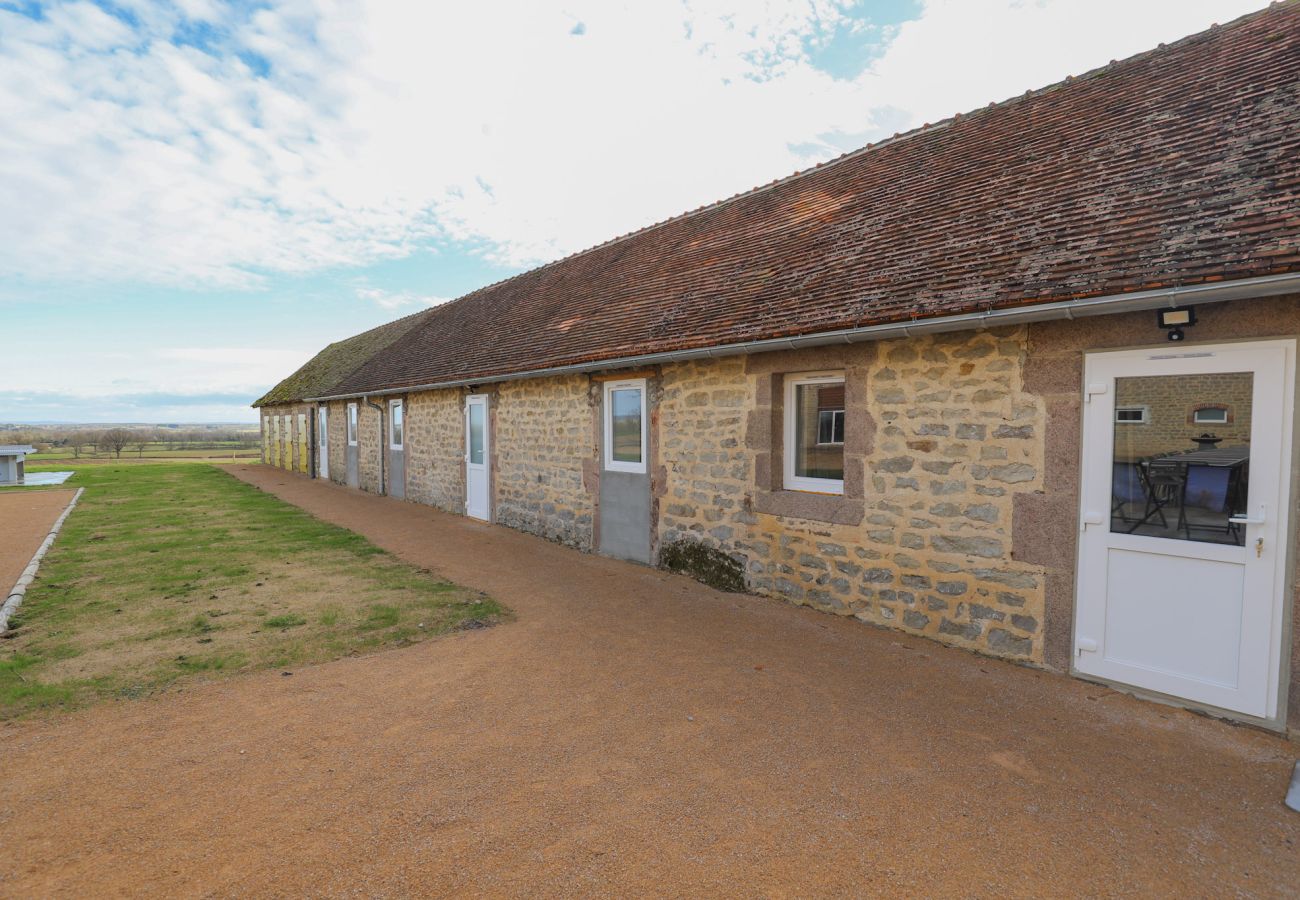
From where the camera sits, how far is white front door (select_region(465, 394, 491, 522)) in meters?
11.9

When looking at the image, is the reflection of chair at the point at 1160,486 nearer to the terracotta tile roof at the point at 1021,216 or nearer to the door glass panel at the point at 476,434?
the terracotta tile roof at the point at 1021,216

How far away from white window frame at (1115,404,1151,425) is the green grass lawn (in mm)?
5534

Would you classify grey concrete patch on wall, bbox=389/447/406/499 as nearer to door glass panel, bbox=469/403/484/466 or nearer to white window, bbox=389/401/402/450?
white window, bbox=389/401/402/450

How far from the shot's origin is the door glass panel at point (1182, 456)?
4.01 m

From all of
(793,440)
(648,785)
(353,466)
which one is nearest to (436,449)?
(353,466)

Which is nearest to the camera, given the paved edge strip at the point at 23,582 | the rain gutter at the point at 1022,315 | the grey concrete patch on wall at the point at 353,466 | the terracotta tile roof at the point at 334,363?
the rain gutter at the point at 1022,315

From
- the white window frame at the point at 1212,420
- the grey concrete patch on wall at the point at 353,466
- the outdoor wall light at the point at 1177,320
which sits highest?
the outdoor wall light at the point at 1177,320

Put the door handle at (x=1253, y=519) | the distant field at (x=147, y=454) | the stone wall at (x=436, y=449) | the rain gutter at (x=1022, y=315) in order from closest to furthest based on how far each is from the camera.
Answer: the rain gutter at (x=1022, y=315)
the door handle at (x=1253, y=519)
the stone wall at (x=436, y=449)
the distant field at (x=147, y=454)

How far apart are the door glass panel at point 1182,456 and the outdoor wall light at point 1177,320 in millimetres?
292

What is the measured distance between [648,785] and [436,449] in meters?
11.7

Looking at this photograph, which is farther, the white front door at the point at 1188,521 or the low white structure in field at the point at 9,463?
the low white structure in field at the point at 9,463

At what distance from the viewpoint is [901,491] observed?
18.5ft

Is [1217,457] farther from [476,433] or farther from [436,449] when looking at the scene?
[436,449]

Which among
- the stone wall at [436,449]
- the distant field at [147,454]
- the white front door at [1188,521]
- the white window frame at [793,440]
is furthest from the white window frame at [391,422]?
the distant field at [147,454]
